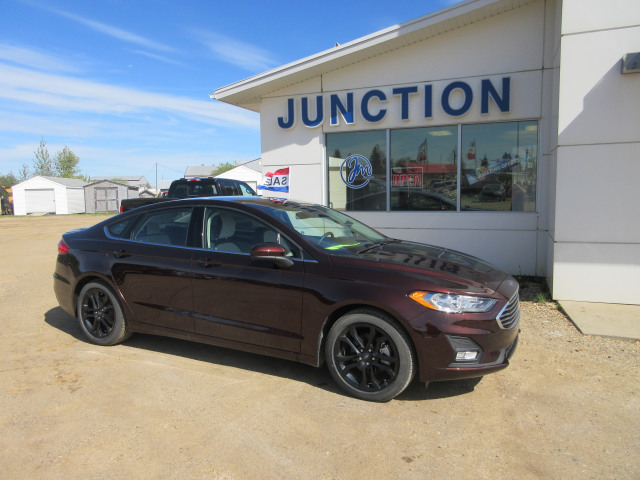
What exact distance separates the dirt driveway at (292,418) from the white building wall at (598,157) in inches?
62.6

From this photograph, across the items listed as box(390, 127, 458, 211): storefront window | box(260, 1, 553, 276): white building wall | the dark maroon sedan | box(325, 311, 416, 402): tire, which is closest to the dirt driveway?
box(325, 311, 416, 402): tire

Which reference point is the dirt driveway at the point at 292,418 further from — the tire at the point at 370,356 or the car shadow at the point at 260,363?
the tire at the point at 370,356

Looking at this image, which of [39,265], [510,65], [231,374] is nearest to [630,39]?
[510,65]

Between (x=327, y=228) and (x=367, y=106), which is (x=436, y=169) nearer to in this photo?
(x=367, y=106)

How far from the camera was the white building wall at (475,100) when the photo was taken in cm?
777

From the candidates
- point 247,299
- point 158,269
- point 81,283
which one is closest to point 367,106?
point 158,269

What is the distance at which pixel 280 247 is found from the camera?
155 inches

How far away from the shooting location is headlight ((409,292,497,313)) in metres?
3.50

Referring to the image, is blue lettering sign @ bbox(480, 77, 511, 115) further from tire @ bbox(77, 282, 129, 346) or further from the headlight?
tire @ bbox(77, 282, 129, 346)

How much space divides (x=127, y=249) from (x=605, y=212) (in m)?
5.99

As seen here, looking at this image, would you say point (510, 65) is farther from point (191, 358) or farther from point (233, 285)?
point (191, 358)

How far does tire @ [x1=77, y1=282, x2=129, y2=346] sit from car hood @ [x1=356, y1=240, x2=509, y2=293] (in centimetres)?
271

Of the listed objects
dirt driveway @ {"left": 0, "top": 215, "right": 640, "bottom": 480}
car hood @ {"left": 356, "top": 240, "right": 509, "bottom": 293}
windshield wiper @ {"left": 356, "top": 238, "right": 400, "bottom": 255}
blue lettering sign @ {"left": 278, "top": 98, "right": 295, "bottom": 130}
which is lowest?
dirt driveway @ {"left": 0, "top": 215, "right": 640, "bottom": 480}

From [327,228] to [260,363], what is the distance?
1.48 meters
